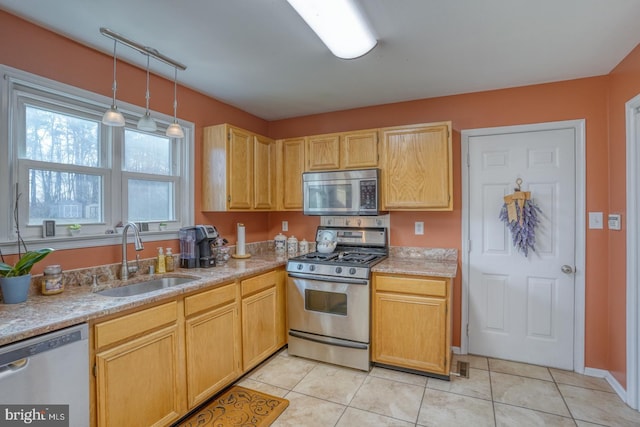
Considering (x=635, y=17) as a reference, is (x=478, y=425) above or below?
below

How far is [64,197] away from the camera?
2.04 meters

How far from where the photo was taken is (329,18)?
5.40 feet

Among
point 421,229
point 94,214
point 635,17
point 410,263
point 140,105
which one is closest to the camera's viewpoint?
point 635,17

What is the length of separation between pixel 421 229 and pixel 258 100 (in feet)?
6.84

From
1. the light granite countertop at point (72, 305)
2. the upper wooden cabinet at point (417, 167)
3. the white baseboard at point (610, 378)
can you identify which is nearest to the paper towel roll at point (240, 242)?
the light granite countertop at point (72, 305)

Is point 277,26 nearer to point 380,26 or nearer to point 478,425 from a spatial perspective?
point 380,26

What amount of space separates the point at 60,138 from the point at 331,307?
2.33m

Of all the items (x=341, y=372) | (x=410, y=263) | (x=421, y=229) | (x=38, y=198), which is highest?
(x=38, y=198)

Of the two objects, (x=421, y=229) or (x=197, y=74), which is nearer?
(x=197, y=74)

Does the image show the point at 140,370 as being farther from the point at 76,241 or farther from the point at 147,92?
the point at 147,92

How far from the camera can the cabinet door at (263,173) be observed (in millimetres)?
3170

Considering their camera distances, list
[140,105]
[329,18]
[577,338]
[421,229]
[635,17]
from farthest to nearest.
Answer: [421,229]
[577,338]
[140,105]
[635,17]
[329,18]

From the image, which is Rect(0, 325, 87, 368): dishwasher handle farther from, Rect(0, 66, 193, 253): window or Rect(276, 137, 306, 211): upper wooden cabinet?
Rect(276, 137, 306, 211): upper wooden cabinet

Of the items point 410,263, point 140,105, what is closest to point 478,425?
point 410,263
